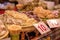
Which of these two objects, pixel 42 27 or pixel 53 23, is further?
pixel 53 23

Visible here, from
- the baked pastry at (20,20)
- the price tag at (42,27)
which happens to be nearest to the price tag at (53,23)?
the price tag at (42,27)

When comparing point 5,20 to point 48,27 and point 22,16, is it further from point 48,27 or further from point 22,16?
point 48,27

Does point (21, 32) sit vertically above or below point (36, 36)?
above

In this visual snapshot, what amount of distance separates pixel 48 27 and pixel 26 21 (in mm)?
252

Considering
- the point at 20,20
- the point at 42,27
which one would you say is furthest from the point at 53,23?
the point at 20,20

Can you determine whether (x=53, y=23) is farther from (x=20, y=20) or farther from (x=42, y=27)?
(x=20, y=20)

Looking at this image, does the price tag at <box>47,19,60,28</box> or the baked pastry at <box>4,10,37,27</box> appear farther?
the price tag at <box>47,19,60,28</box>

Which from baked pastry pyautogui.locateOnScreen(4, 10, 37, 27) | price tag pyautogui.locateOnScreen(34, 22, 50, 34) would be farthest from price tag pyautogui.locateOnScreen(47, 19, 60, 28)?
baked pastry pyautogui.locateOnScreen(4, 10, 37, 27)

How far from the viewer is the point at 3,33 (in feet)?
3.95

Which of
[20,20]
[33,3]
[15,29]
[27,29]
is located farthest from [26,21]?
[33,3]

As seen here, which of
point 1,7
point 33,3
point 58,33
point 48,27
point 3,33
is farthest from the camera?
point 1,7

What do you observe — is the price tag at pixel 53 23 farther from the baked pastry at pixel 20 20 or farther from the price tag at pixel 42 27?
the baked pastry at pixel 20 20

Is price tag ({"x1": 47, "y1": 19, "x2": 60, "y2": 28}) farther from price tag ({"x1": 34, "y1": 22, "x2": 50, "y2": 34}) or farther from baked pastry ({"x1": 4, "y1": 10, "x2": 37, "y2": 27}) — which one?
baked pastry ({"x1": 4, "y1": 10, "x2": 37, "y2": 27})

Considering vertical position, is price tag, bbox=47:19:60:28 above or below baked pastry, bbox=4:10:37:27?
below
